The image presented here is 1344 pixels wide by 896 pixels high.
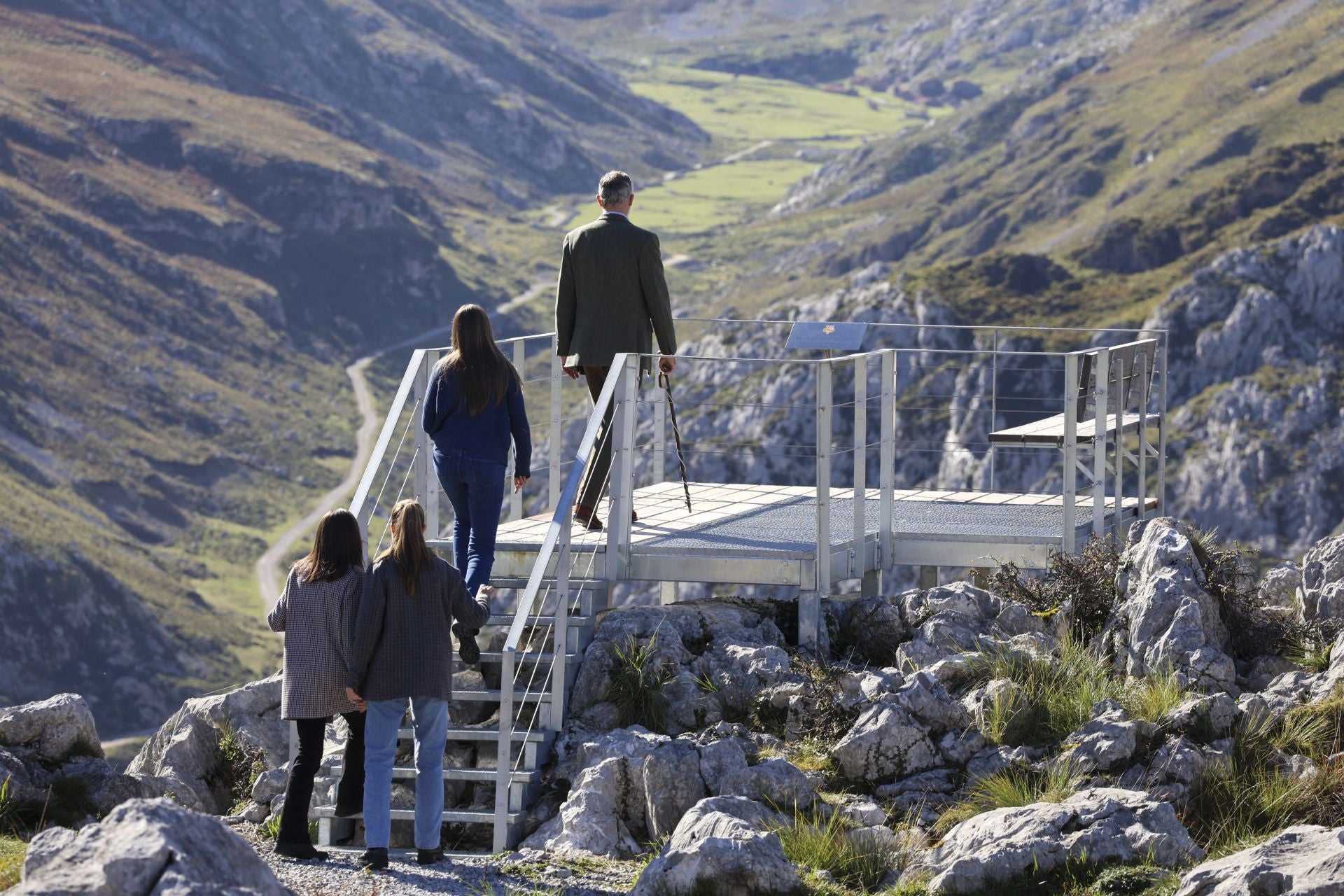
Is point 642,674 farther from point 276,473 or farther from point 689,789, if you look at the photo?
point 276,473

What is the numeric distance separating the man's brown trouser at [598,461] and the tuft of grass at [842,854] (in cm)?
355

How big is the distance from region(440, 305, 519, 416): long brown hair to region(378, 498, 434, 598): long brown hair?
1.56 m

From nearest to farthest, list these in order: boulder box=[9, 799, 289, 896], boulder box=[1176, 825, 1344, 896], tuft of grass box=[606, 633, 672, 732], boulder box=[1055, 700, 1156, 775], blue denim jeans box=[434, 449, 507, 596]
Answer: boulder box=[9, 799, 289, 896] < boulder box=[1176, 825, 1344, 896] < boulder box=[1055, 700, 1156, 775] < blue denim jeans box=[434, 449, 507, 596] < tuft of grass box=[606, 633, 672, 732]

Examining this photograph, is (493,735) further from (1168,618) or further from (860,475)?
(1168,618)

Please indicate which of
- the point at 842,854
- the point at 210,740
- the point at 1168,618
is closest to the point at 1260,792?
the point at 1168,618

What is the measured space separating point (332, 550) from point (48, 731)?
304 cm

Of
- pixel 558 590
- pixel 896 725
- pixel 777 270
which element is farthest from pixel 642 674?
pixel 777 270

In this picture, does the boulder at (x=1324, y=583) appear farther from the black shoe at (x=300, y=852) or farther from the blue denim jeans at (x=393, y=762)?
the black shoe at (x=300, y=852)

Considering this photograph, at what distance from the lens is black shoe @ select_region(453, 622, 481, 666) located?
1116 centimetres

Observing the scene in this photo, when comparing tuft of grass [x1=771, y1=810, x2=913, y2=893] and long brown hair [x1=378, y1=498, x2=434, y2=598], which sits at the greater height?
long brown hair [x1=378, y1=498, x2=434, y2=598]

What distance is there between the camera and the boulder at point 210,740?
12109 mm

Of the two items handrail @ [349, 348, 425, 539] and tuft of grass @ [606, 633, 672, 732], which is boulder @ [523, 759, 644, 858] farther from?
handrail @ [349, 348, 425, 539]

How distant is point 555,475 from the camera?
44.7 feet

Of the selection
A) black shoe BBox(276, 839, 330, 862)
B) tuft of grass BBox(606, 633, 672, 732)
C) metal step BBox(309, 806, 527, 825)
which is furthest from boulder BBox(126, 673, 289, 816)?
tuft of grass BBox(606, 633, 672, 732)
